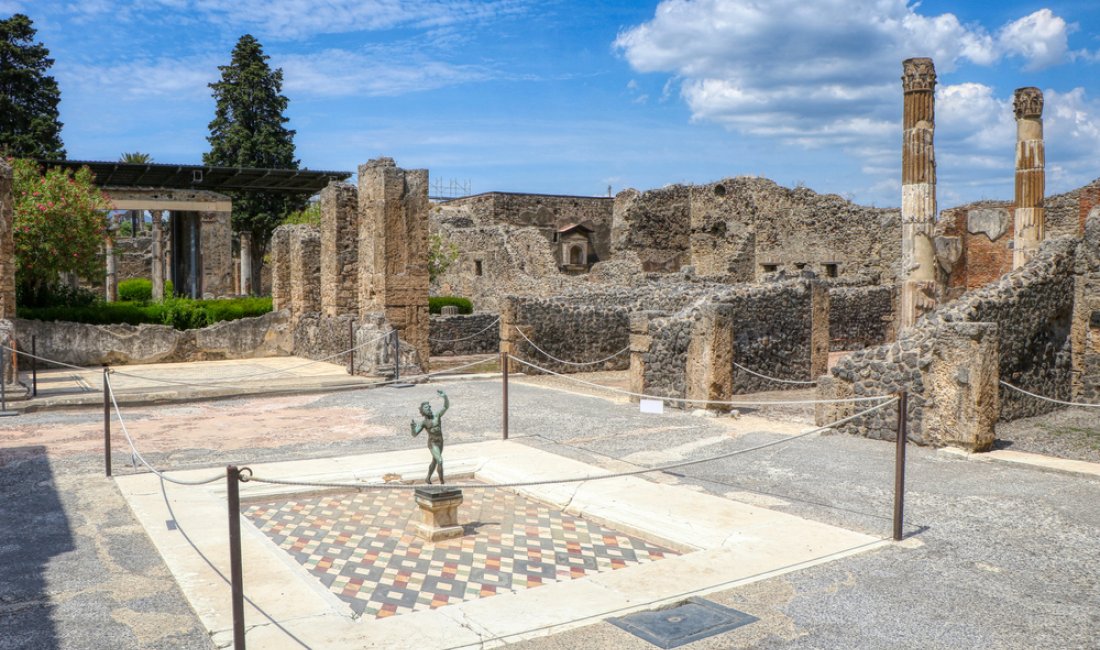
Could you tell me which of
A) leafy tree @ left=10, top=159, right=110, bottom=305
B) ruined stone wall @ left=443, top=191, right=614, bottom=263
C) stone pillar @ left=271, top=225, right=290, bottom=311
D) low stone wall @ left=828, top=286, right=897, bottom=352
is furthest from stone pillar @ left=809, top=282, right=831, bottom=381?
ruined stone wall @ left=443, top=191, right=614, bottom=263

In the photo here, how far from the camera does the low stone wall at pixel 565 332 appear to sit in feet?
53.2

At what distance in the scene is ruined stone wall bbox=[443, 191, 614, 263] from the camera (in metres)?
38.7

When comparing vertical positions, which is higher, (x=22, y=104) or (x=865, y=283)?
(x=22, y=104)

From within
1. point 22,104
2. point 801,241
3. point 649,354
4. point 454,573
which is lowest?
point 454,573

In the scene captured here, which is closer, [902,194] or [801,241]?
[902,194]

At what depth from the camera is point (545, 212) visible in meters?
39.8

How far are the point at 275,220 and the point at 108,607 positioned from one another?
32.5 metres

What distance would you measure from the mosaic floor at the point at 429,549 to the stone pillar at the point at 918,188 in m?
9.87

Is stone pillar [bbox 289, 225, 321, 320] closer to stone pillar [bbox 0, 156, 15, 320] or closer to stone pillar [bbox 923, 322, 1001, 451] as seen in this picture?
stone pillar [bbox 0, 156, 15, 320]

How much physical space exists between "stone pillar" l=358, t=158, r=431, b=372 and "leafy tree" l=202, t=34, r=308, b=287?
69.6 ft

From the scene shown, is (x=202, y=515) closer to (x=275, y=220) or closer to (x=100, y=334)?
(x=100, y=334)

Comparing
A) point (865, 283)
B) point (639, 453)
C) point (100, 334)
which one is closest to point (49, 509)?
point (639, 453)

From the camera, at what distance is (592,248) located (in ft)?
134

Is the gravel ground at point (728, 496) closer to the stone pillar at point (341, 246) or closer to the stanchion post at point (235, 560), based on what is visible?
the stanchion post at point (235, 560)
